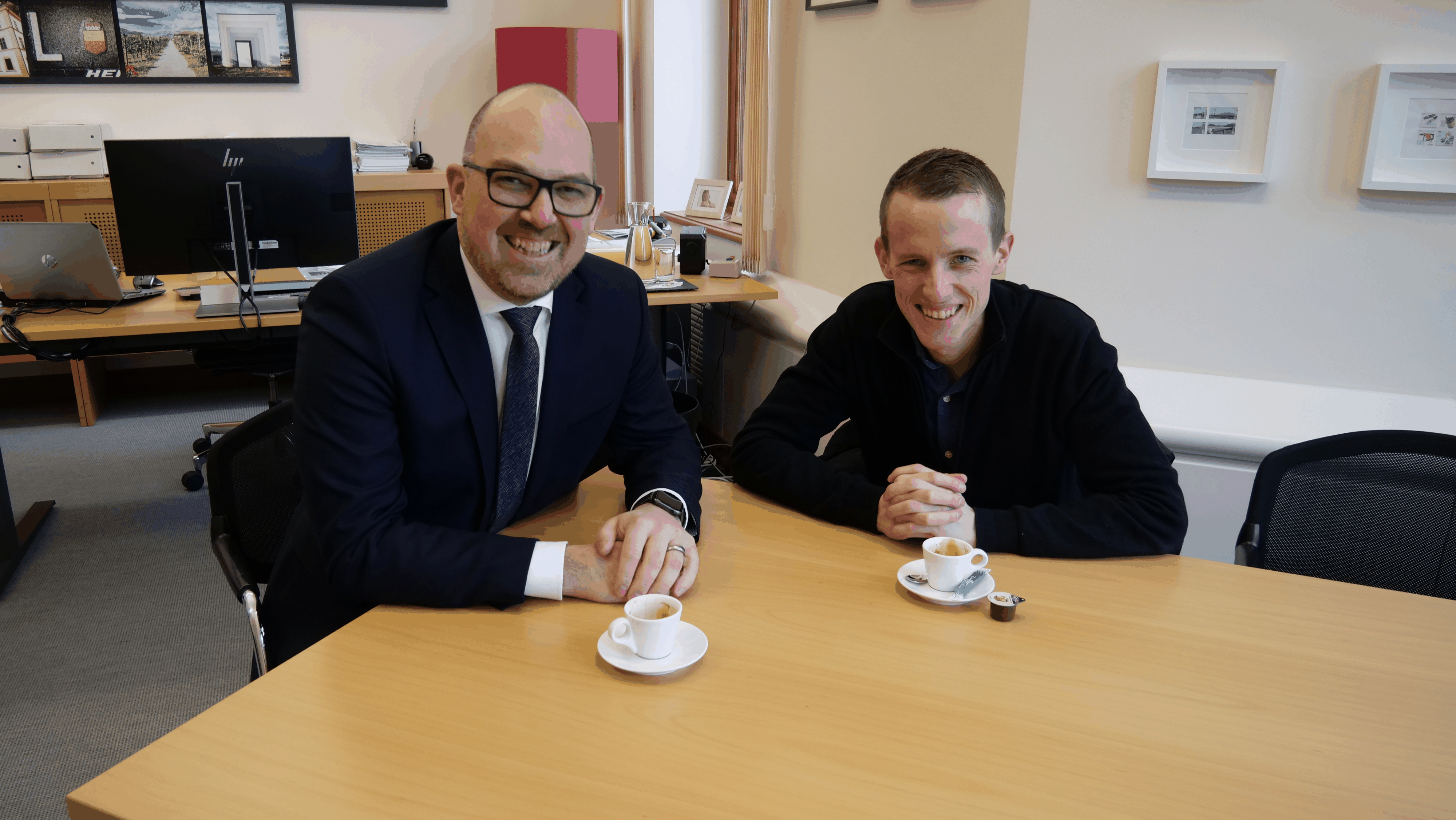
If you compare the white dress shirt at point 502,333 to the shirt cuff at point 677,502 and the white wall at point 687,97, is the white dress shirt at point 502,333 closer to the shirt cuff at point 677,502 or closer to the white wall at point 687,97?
the shirt cuff at point 677,502

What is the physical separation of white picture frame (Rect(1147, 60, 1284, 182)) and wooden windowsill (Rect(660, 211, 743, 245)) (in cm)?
195

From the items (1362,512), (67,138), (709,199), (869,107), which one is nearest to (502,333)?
(1362,512)

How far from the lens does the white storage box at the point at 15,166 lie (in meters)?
4.15

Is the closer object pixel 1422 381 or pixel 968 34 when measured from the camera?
pixel 1422 381

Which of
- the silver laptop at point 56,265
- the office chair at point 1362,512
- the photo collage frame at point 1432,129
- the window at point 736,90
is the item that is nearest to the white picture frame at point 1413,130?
the photo collage frame at point 1432,129

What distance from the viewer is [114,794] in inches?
33.4

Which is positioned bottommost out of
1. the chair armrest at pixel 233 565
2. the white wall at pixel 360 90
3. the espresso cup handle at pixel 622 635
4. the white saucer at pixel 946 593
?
the chair armrest at pixel 233 565

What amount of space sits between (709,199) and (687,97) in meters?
0.59

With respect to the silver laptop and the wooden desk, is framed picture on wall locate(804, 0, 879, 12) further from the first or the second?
the silver laptop

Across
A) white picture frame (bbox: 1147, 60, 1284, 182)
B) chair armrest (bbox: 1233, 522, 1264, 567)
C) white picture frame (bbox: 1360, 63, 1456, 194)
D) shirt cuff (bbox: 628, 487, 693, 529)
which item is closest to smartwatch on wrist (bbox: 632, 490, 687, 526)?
shirt cuff (bbox: 628, 487, 693, 529)

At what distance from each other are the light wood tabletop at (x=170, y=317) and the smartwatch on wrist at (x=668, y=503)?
1.21 metres

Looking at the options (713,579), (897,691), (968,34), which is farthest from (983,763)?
(968,34)

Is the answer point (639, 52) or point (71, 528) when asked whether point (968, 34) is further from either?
point (71, 528)

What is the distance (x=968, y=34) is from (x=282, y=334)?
91.8 inches
